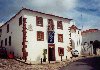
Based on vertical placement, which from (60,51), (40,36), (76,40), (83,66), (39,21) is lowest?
(83,66)

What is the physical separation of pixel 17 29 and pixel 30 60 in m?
6.56

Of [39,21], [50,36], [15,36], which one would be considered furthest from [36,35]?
[15,36]

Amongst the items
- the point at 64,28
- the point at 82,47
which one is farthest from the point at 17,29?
the point at 82,47

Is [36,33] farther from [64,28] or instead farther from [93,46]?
[93,46]

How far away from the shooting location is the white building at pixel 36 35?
33.0 metres

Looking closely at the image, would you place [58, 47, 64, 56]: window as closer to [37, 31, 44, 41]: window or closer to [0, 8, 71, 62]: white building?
[0, 8, 71, 62]: white building

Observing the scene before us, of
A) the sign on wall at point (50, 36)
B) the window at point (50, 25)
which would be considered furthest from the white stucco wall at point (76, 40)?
the sign on wall at point (50, 36)

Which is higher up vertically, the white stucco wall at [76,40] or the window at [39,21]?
the window at [39,21]

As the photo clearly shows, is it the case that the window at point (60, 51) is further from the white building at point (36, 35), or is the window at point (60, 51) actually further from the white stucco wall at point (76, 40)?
the white stucco wall at point (76, 40)

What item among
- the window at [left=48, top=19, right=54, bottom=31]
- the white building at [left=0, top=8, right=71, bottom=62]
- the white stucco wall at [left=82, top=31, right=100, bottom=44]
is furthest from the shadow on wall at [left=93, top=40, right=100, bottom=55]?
the window at [left=48, top=19, right=54, bottom=31]

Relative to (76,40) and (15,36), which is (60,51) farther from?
(76,40)

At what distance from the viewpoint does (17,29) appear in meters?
35.7

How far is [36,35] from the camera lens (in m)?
34.1

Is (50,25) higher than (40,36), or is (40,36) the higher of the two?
(50,25)
